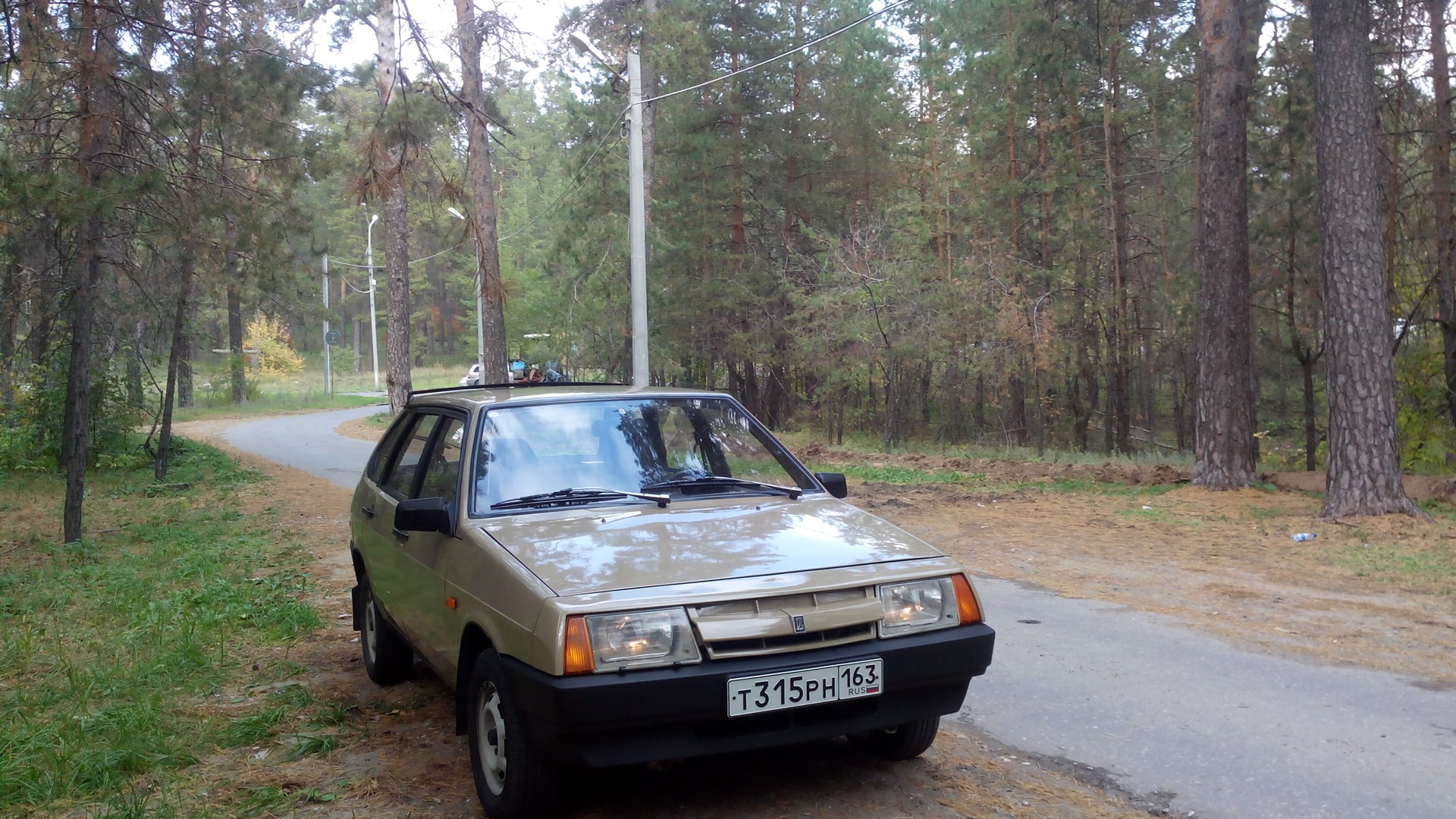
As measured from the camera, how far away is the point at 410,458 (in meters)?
5.64

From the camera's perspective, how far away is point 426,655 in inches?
191

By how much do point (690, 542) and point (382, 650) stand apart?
2520 mm

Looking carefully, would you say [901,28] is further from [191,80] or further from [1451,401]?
[191,80]

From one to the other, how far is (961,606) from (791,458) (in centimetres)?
146

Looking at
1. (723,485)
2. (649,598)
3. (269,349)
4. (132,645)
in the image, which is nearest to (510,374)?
(132,645)

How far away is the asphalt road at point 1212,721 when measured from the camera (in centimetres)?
424

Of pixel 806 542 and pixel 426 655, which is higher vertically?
pixel 806 542

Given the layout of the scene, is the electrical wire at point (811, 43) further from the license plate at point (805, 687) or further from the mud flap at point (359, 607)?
the license plate at point (805, 687)

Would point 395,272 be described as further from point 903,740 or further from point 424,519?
point 903,740

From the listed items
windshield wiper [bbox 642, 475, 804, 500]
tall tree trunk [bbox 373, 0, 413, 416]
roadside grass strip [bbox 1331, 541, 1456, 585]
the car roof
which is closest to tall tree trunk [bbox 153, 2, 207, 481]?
tall tree trunk [bbox 373, 0, 413, 416]

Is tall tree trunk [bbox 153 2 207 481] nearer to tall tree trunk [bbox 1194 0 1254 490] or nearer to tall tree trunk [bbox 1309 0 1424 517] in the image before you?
tall tree trunk [bbox 1309 0 1424 517]

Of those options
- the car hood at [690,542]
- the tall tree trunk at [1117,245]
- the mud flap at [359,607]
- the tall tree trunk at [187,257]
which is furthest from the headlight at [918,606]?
the tall tree trunk at [1117,245]

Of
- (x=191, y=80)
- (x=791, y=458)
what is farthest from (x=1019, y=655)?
(x=191, y=80)

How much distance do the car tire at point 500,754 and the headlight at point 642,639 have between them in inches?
17.2
